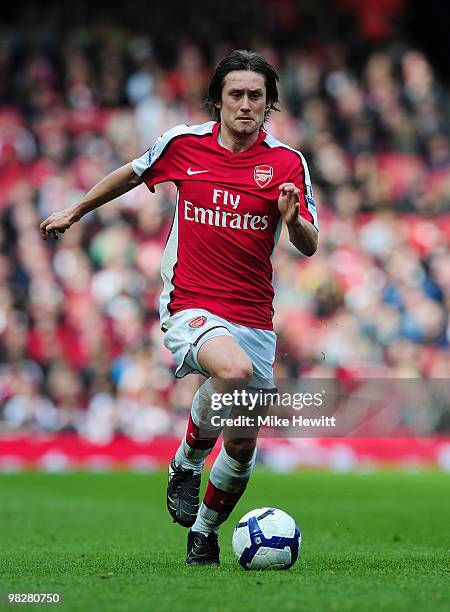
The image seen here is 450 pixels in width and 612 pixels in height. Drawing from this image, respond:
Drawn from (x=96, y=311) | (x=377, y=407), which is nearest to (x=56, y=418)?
(x=96, y=311)

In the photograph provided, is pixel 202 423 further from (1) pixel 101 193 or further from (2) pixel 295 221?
(1) pixel 101 193

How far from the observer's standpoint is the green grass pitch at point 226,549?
16.7ft

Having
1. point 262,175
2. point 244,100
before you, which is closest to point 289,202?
point 262,175

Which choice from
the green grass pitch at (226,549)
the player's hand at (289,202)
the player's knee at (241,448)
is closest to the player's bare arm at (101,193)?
the player's hand at (289,202)

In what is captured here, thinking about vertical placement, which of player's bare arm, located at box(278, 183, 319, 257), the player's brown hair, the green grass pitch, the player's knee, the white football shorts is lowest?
the green grass pitch

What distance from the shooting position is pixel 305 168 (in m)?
6.66

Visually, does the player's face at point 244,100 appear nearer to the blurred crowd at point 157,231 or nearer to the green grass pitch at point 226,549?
the green grass pitch at point 226,549

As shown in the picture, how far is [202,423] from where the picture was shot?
648cm

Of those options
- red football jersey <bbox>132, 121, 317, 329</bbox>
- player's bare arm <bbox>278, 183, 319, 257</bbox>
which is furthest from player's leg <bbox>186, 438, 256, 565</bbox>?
player's bare arm <bbox>278, 183, 319, 257</bbox>

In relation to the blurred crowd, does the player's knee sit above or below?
below

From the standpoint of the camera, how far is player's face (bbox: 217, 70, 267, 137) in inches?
255

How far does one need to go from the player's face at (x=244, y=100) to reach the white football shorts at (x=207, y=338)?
99 cm

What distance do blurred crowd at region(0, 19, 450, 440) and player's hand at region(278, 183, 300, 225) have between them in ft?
29.2

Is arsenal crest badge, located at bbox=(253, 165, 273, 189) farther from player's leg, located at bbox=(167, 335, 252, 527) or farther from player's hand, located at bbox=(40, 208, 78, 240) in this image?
player's hand, located at bbox=(40, 208, 78, 240)
